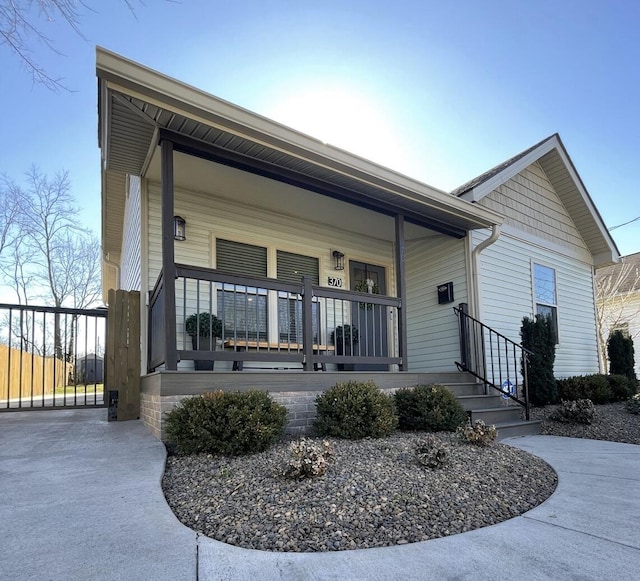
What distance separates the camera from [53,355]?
306 inches

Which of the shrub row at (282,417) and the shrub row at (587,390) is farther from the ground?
the shrub row at (282,417)

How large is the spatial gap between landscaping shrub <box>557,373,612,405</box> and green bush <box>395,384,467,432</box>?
3784mm

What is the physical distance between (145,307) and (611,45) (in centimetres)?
1064

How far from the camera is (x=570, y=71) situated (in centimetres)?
1043

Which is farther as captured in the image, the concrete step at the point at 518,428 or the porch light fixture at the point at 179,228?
the porch light fixture at the point at 179,228

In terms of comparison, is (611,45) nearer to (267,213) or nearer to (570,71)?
(570,71)

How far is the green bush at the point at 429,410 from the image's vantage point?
5.09 metres

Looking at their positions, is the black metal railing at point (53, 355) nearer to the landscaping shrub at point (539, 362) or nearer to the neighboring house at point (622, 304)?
the landscaping shrub at point (539, 362)

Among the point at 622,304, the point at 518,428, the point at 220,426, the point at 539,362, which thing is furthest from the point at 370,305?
the point at 622,304

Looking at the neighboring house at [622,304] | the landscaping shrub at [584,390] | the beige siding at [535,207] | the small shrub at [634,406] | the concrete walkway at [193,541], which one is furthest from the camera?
the neighboring house at [622,304]

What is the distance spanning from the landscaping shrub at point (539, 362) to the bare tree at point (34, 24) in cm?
706

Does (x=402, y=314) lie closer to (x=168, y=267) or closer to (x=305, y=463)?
(x=168, y=267)

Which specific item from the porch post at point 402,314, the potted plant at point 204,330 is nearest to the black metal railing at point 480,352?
the porch post at point 402,314

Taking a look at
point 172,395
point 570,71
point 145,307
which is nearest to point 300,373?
point 172,395
